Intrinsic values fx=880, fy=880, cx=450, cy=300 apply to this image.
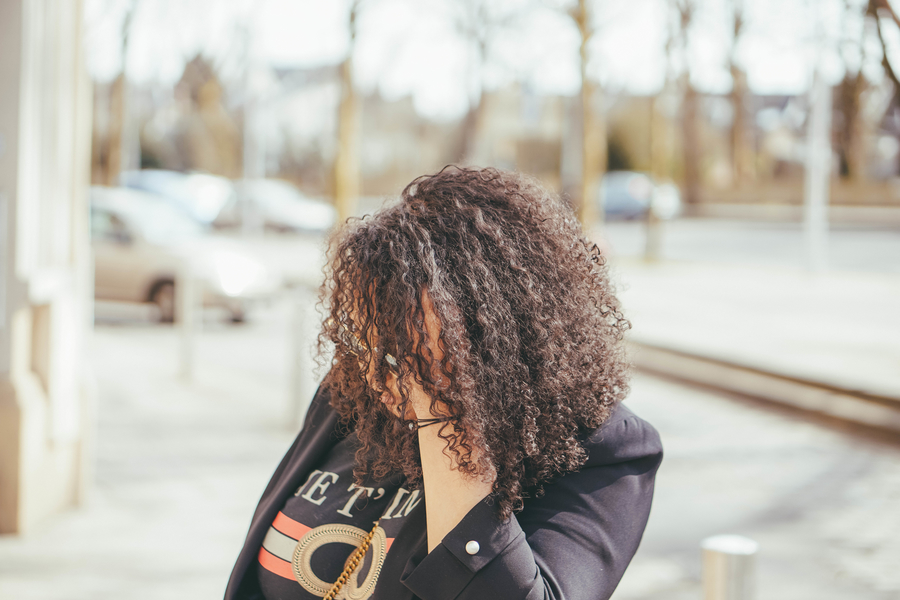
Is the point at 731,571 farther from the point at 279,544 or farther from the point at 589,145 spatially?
the point at 589,145

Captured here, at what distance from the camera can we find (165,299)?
1218 centimetres

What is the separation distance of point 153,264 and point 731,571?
36.8ft

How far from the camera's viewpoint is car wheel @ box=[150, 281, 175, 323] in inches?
478

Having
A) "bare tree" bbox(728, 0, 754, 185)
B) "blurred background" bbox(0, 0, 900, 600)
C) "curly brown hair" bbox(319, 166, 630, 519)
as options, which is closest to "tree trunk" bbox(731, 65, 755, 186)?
"bare tree" bbox(728, 0, 754, 185)

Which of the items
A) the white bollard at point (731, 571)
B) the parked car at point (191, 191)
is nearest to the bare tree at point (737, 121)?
the parked car at point (191, 191)

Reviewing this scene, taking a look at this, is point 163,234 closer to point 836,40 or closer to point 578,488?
point 836,40

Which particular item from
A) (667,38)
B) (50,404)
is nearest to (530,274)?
(50,404)

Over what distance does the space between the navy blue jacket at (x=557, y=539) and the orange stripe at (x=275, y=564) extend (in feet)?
0.90

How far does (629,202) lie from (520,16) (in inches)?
691

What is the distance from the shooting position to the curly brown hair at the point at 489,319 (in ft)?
4.18

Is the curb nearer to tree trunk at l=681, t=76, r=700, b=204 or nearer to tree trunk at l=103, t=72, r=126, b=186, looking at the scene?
tree trunk at l=103, t=72, r=126, b=186

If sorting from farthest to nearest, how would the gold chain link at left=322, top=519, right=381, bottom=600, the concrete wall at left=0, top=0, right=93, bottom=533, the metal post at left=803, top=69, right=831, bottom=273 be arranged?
the metal post at left=803, top=69, right=831, bottom=273 < the concrete wall at left=0, top=0, right=93, bottom=533 < the gold chain link at left=322, top=519, right=381, bottom=600

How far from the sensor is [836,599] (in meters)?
3.85

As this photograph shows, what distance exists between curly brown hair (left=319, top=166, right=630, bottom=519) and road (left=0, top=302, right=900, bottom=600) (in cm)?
274
